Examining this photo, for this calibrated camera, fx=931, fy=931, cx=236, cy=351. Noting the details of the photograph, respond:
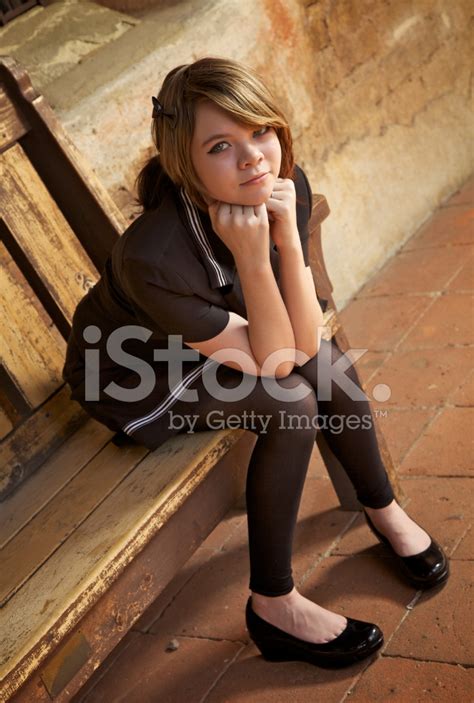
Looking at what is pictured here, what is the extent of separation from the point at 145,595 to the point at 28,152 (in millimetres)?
1284

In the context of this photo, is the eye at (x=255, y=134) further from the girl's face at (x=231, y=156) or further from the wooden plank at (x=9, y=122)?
the wooden plank at (x=9, y=122)

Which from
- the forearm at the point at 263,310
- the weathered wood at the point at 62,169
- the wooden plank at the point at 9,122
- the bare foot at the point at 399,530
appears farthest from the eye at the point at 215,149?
the bare foot at the point at 399,530

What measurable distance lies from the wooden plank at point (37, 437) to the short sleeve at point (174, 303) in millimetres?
582

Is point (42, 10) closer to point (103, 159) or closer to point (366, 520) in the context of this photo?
point (103, 159)

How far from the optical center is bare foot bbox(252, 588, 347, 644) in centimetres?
217

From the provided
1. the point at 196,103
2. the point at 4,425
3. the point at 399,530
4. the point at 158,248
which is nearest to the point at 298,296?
the point at 158,248

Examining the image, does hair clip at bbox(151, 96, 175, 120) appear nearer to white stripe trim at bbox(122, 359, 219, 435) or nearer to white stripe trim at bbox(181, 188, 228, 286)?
white stripe trim at bbox(181, 188, 228, 286)

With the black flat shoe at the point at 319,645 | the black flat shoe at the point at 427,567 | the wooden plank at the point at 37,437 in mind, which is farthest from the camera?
the wooden plank at the point at 37,437

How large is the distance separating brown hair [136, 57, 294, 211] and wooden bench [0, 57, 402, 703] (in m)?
0.49

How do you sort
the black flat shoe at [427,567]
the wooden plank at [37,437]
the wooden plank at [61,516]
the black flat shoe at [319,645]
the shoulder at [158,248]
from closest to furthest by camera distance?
the wooden plank at [61,516], the shoulder at [158,248], the black flat shoe at [319,645], the black flat shoe at [427,567], the wooden plank at [37,437]

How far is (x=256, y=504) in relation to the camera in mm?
2127

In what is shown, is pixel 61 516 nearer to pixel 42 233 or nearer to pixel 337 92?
pixel 42 233

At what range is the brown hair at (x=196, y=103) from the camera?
1.97 meters

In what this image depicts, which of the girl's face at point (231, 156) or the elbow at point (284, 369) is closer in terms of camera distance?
the girl's face at point (231, 156)
